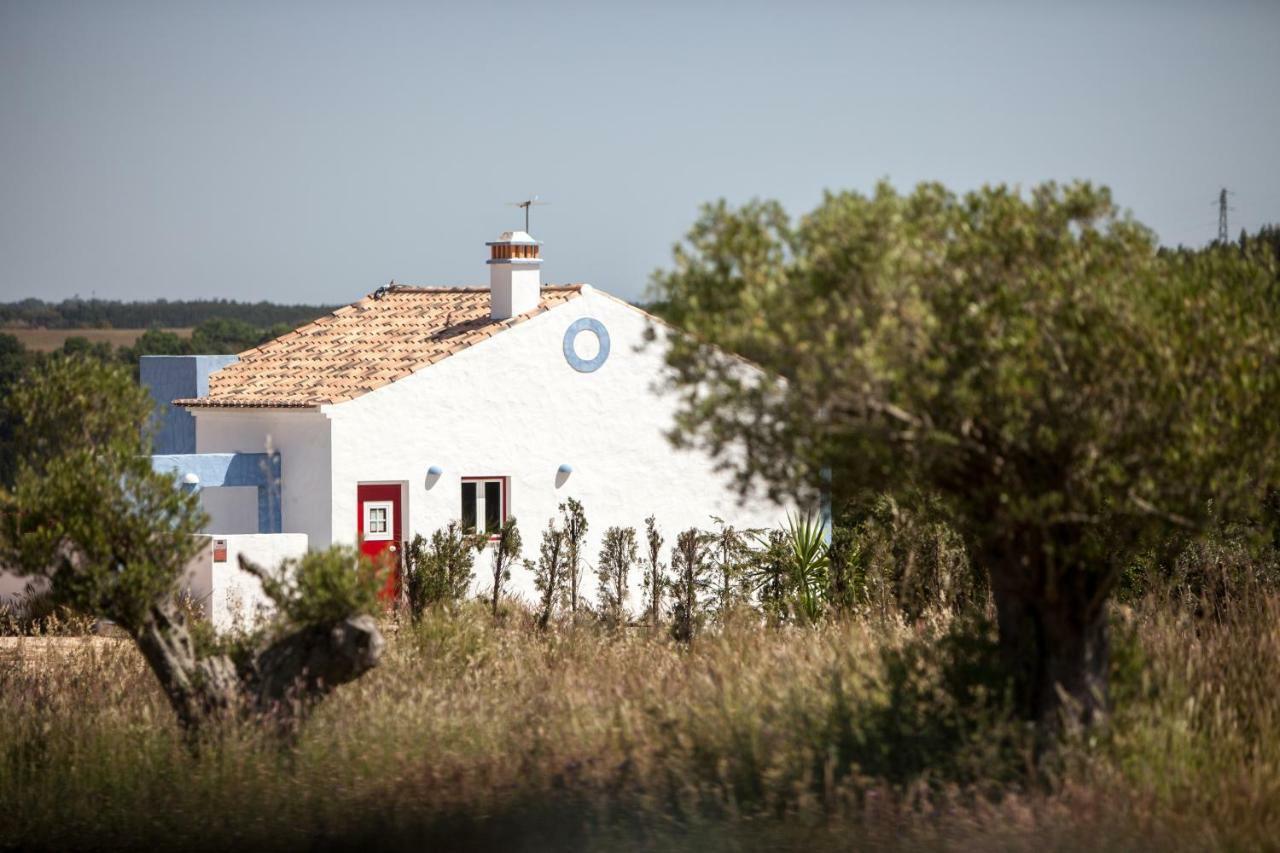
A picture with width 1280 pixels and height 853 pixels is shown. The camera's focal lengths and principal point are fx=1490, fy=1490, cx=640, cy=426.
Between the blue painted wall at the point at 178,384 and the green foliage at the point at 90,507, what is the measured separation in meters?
18.4

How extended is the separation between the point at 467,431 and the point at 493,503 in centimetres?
134

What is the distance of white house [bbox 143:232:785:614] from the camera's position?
23.5 meters

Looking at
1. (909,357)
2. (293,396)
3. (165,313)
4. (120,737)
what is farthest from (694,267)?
(165,313)

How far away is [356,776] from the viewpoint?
833 centimetres

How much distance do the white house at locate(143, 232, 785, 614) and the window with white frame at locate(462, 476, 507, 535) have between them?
27 millimetres

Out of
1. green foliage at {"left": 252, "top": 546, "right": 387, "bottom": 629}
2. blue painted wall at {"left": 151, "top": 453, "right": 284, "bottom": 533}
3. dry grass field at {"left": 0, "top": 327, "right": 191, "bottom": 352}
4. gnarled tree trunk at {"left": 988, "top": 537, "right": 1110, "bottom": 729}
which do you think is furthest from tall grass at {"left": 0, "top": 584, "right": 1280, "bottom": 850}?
dry grass field at {"left": 0, "top": 327, "right": 191, "bottom": 352}

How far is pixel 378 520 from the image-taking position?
23844mm

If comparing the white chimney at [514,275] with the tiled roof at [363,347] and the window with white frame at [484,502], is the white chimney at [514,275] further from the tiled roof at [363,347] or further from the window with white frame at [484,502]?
the window with white frame at [484,502]

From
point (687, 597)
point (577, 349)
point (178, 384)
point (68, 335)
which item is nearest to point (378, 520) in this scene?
point (577, 349)

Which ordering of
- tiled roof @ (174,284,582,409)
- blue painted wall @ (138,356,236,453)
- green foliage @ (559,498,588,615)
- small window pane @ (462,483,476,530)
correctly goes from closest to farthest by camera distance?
green foliage @ (559,498,588,615)
tiled roof @ (174,284,582,409)
small window pane @ (462,483,476,530)
blue painted wall @ (138,356,236,453)

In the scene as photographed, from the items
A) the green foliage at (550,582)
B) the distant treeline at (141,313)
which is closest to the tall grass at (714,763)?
the green foliage at (550,582)

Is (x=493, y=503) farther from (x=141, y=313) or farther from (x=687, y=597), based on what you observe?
(x=141, y=313)

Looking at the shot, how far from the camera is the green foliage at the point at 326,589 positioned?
351 inches

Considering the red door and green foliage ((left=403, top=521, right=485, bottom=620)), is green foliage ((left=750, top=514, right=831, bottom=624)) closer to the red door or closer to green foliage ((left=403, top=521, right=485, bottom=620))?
green foliage ((left=403, top=521, right=485, bottom=620))
